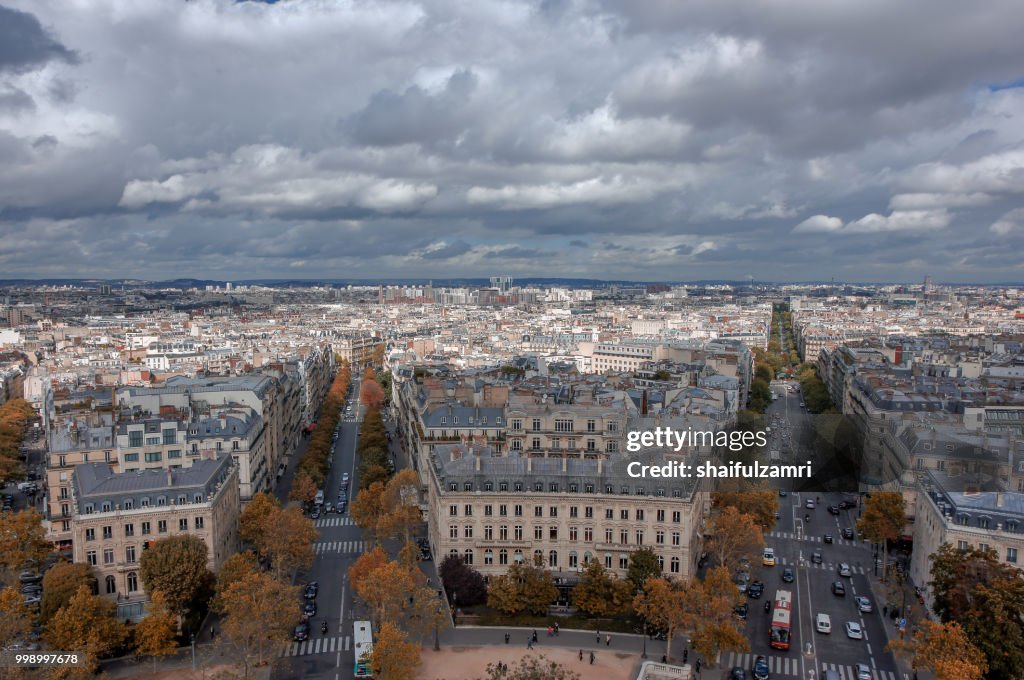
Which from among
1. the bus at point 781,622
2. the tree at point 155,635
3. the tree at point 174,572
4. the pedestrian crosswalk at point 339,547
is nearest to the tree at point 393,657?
the tree at point 155,635

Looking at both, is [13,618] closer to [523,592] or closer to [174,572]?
[174,572]

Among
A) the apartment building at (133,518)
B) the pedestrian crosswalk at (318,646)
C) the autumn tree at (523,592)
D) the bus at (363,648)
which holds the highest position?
the apartment building at (133,518)

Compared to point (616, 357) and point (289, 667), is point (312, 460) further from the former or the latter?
point (616, 357)

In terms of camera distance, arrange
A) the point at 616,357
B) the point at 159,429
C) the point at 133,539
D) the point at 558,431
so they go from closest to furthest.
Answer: the point at 133,539, the point at 159,429, the point at 558,431, the point at 616,357

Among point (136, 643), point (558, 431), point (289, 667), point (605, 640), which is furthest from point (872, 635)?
point (136, 643)

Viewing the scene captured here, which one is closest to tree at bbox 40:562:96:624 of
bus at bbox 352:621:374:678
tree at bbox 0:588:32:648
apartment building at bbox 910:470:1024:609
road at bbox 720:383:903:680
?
tree at bbox 0:588:32:648

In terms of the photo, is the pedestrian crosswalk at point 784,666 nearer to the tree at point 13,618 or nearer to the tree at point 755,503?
the tree at point 755,503
